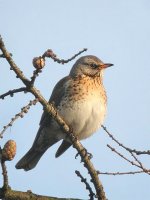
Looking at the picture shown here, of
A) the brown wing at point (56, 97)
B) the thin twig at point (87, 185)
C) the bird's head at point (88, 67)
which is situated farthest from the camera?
the bird's head at point (88, 67)

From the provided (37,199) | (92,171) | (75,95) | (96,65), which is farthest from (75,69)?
(37,199)

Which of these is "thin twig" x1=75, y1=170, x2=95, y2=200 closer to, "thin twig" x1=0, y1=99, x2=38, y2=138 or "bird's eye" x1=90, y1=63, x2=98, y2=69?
"thin twig" x1=0, y1=99, x2=38, y2=138

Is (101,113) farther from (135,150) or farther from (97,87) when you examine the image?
(135,150)

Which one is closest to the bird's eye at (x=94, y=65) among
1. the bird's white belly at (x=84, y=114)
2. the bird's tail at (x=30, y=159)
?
the bird's white belly at (x=84, y=114)

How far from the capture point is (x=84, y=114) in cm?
802

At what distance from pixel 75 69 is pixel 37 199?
16.0 feet

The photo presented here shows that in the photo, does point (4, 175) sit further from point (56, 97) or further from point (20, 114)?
point (56, 97)

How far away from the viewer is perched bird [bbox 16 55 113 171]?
8039 mm

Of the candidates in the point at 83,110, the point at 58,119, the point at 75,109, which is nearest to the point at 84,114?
the point at 83,110

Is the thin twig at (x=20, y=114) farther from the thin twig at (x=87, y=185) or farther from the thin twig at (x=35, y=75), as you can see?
the thin twig at (x=87, y=185)

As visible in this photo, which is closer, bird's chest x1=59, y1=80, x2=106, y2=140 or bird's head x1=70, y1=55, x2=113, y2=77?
bird's chest x1=59, y1=80, x2=106, y2=140

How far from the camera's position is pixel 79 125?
8094mm

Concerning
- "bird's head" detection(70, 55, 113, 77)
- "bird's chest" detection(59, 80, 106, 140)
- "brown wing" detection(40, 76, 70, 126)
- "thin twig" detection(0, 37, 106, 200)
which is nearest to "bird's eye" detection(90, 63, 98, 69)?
"bird's head" detection(70, 55, 113, 77)

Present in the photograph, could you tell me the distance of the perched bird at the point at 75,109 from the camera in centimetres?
804
